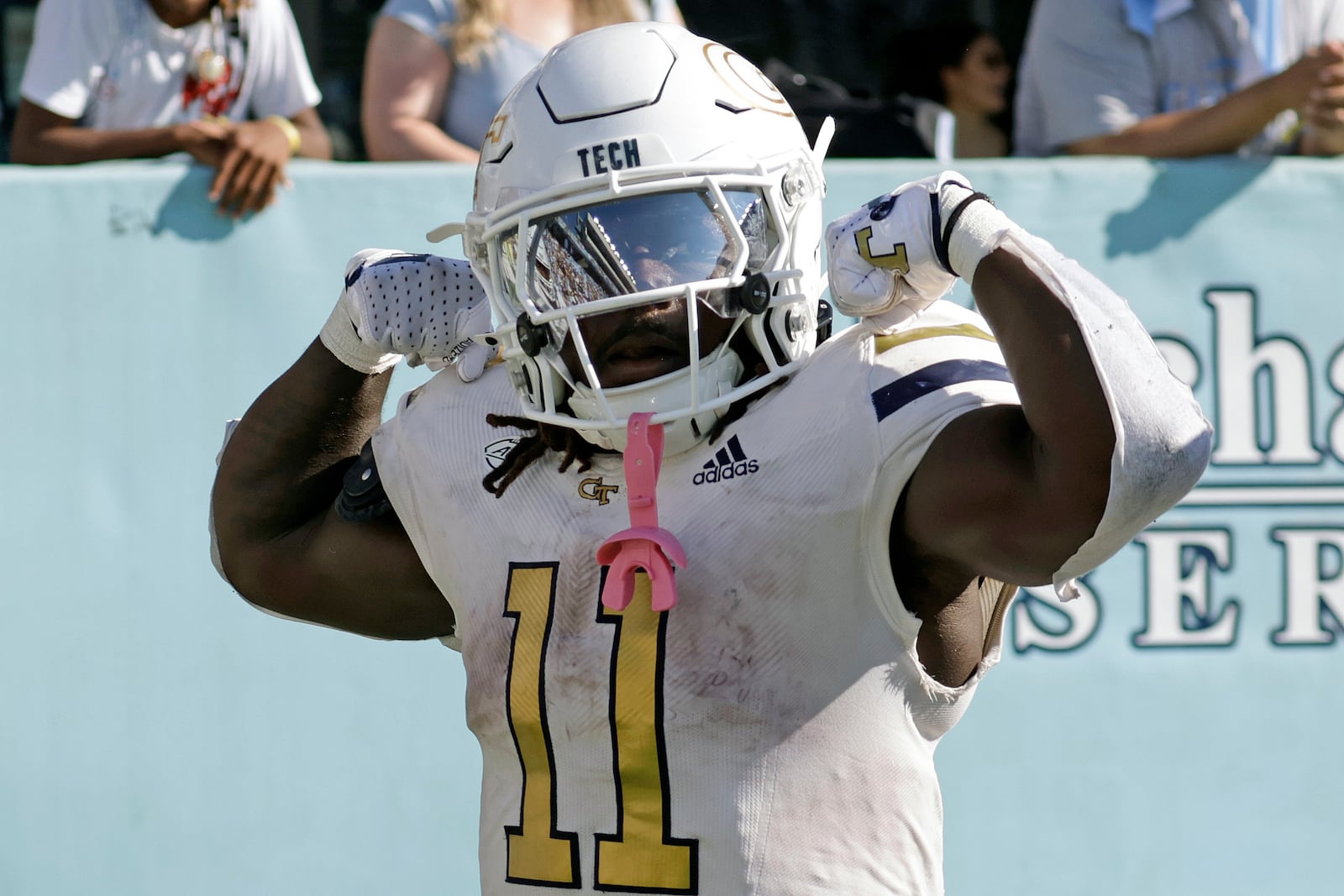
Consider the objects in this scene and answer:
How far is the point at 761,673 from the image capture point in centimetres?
190

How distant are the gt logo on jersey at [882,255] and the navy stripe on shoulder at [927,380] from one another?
114mm

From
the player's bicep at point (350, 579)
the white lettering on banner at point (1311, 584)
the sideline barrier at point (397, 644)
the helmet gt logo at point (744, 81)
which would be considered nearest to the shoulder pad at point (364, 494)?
the player's bicep at point (350, 579)

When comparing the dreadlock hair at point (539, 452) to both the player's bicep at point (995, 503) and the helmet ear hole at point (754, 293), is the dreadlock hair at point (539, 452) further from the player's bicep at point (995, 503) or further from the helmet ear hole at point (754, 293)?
the player's bicep at point (995, 503)

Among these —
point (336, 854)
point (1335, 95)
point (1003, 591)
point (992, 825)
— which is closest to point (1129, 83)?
point (1335, 95)

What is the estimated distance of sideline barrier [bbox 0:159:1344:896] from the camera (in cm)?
330

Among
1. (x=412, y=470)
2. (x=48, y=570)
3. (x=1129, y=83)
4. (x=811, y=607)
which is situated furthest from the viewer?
(x=1129, y=83)

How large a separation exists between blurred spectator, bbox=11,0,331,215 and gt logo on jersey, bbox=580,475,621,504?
1600 mm

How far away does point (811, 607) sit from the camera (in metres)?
1.90

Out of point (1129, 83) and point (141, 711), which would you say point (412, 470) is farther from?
point (1129, 83)

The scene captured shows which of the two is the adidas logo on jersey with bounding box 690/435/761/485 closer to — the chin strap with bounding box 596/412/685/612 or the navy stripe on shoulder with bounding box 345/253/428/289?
the chin strap with bounding box 596/412/685/612

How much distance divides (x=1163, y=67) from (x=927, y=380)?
2214 mm

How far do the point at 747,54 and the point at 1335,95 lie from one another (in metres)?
2.17

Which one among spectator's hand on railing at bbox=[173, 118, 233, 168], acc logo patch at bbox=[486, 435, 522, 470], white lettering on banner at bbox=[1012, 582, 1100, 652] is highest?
spectator's hand on railing at bbox=[173, 118, 233, 168]

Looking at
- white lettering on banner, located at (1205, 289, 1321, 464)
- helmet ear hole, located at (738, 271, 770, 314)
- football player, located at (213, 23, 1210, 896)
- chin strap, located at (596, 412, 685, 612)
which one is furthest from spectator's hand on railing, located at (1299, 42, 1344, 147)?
chin strap, located at (596, 412, 685, 612)
